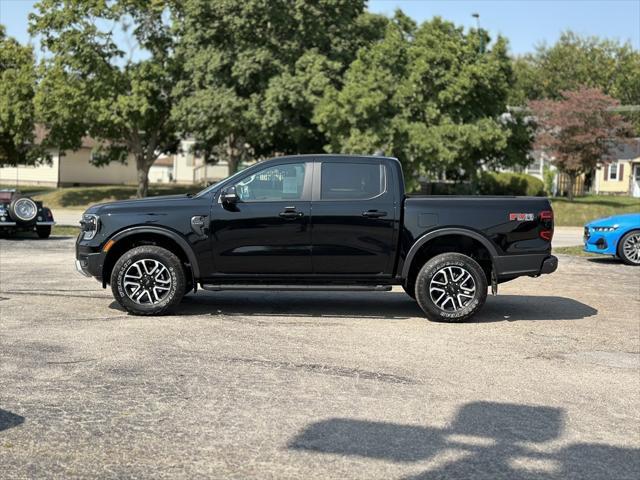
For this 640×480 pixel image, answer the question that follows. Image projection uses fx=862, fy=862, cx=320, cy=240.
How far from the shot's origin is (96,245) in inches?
387

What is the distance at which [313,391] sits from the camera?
21.0ft

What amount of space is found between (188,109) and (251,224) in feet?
104

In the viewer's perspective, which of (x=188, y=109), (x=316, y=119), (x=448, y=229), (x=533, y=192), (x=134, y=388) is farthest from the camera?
(x=533, y=192)

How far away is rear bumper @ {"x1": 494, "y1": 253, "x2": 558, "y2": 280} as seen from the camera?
9.81 m

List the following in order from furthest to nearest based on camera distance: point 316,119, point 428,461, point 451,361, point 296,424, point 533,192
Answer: point 533,192 < point 316,119 < point 451,361 < point 296,424 < point 428,461

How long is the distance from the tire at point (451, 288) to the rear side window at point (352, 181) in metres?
1.07

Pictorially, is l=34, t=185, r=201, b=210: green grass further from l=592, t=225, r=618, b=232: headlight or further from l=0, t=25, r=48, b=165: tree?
l=592, t=225, r=618, b=232: headlight

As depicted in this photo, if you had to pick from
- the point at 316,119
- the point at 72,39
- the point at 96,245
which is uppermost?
the point at 72,39

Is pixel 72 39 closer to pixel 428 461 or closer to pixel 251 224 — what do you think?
pixel 251 224

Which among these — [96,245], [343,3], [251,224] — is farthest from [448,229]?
[343,3]

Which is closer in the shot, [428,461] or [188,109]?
[428,461]

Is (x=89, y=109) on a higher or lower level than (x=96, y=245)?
higher

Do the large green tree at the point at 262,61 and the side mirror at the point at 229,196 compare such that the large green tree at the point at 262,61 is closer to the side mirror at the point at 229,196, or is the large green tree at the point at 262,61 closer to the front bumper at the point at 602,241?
the front bumper at the point at 602,241

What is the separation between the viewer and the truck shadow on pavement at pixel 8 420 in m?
5.39
